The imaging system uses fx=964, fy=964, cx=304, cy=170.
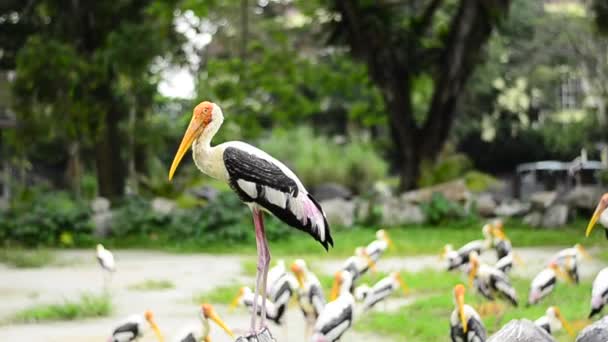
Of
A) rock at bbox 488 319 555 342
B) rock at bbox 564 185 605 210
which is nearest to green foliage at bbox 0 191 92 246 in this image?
rock at bbox 564 185 605 210

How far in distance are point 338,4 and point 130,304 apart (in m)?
11.5

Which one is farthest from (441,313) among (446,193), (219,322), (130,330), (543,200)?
(446,193)

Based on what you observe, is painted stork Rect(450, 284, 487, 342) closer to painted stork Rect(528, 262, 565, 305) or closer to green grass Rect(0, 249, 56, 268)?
painted stork Rect(528, 262, 565, 305)

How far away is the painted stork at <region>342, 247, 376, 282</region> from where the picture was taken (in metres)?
8.67

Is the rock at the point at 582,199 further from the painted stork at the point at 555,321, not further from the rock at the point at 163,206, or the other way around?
the painted stork at the point at 555,321

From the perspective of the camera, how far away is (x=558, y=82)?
37906 mm

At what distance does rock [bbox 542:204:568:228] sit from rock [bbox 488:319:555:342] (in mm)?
12071

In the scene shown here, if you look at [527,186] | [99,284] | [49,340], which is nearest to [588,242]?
[99,284]

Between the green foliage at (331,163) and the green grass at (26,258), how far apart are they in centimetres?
1241

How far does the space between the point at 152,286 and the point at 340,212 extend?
22.1 feet

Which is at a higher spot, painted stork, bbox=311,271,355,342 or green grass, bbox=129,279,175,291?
painted stork, bbox=311,271,355,342

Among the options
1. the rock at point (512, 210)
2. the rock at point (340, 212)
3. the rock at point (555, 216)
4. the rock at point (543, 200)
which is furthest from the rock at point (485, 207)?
the rock at point (340, 212)

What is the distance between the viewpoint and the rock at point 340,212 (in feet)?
55.6

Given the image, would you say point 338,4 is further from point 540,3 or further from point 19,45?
point 540,3
